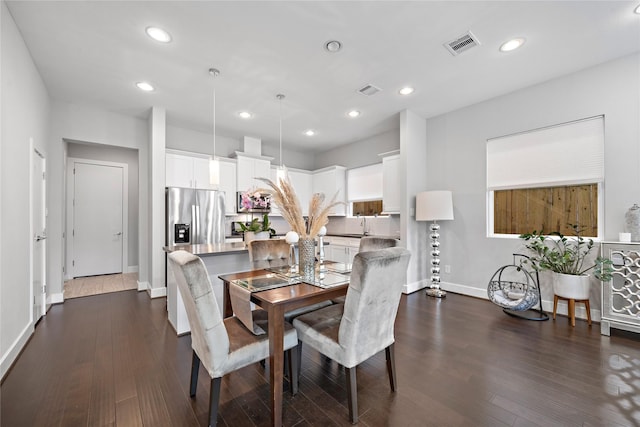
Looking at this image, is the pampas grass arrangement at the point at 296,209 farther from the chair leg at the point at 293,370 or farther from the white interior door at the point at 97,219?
the white interior door at the point at 97,219

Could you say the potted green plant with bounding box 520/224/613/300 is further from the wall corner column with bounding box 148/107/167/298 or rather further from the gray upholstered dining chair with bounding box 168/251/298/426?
the wall corner column with bounding box 148/107/167/298

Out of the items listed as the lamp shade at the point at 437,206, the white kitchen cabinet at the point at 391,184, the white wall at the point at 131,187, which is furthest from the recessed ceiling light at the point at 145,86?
the lamp shade at the point at 437,206

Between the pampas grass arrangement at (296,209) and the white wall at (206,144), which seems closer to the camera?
the pampas grass arrangement at (296,209)

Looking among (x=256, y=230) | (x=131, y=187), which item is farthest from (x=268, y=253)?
(x=131, y=187)

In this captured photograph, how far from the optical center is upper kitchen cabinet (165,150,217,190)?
4414 millimetres

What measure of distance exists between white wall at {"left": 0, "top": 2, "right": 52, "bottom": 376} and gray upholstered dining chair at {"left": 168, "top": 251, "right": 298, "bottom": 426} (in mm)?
1808

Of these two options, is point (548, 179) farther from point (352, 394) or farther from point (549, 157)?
point (352, 394)

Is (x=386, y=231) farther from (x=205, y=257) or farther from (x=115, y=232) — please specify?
(x=115, y=232)

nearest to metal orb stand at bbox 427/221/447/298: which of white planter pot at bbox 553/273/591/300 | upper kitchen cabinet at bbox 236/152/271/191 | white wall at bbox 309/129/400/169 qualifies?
white planter pot at bbox 553/273/591/300

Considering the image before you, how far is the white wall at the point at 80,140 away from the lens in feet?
12.6

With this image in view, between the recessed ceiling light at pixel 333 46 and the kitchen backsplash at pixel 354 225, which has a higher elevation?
the recessed ceiling light at pixel 333 46

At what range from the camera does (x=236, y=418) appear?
1.61 m

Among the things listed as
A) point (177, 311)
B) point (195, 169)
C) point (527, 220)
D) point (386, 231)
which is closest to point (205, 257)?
point (177, 311)

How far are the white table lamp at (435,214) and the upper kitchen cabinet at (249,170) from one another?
3.03m
